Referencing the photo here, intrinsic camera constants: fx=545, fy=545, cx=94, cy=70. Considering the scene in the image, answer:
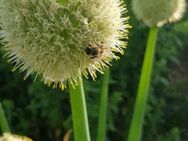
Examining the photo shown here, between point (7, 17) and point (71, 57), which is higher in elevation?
point (7, 17)

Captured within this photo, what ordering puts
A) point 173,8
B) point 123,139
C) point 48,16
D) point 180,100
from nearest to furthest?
point 48,16, point 173,8, point 123,139, point 180,100

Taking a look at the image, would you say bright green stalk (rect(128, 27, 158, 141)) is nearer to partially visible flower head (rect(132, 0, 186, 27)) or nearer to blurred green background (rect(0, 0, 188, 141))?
partially visible flower head (rect(132, 0, 186, 27))

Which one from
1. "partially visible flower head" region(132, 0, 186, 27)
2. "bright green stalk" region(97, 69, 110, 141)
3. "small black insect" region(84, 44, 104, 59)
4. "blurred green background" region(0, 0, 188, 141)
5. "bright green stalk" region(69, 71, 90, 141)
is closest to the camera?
"small black insect" region(84, 44, 104, 59)

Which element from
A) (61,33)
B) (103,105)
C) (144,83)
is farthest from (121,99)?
(61,33)

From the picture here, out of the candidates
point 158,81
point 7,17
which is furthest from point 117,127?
point 7,17

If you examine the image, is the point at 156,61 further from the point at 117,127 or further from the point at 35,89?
the point at 35,89

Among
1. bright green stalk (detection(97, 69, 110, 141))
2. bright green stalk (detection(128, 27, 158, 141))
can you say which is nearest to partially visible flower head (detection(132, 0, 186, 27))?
bright green stalk (detection(128, 27, 158, 141))

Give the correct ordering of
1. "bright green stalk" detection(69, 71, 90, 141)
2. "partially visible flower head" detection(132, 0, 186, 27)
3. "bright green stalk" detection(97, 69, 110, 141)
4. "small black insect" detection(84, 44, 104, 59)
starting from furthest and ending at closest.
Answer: "bright green stalk" detection(97, 69, 110, 141) → "partially visible flower head" detection(132, 0, 186, 27) → "bright green stalk" detection(69, 71, 90, 141) → "small black insect" detection(84, 44, 104, 59)
